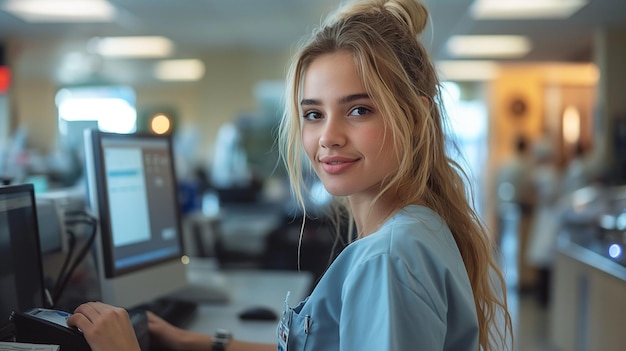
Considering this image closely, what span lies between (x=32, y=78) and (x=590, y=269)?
19.9 feet

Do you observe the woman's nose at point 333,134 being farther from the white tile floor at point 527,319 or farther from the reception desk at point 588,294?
the white tile floor at point 527,319

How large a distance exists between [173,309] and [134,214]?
34 cm

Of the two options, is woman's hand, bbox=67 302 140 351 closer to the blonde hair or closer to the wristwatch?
the wristwatch

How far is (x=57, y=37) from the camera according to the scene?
6.78 metres

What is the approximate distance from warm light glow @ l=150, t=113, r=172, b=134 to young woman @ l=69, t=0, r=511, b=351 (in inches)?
66.1

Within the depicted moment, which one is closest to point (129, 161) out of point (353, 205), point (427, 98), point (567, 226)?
point (353, 205)

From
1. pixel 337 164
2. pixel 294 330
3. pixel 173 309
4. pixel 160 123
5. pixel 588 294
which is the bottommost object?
pixel 588 294

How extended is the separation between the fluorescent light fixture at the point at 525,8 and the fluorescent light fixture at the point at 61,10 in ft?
10.8

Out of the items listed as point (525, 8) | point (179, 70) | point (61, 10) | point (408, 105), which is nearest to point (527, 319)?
point (525, 8)

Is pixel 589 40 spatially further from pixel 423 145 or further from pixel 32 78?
pixel 423 145

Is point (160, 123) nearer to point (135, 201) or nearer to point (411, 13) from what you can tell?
point (135, 201)

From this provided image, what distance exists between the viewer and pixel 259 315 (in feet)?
5.96

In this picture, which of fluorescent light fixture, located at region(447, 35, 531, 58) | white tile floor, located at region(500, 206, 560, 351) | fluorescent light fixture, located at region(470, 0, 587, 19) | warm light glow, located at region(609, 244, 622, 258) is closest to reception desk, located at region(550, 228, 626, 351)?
warm light glow, located at region(609, 244, 622, 258)

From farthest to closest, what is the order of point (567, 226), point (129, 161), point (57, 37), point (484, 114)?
point (484, 114), point (57, 37), point (567, 226), point (129, 161)
